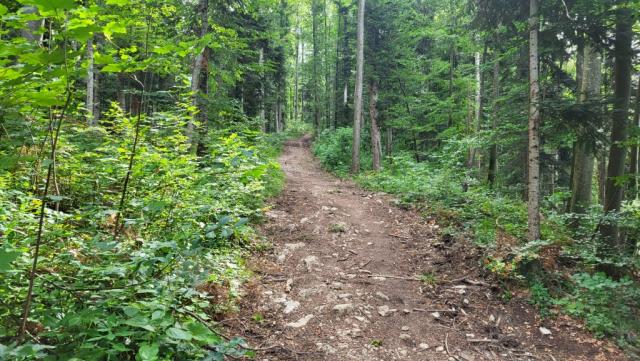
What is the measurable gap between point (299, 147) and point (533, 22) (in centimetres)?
2575

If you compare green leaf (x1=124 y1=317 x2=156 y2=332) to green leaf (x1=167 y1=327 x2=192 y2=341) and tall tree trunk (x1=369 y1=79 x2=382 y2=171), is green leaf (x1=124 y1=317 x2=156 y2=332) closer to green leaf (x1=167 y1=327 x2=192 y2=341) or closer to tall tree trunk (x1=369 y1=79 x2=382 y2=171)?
green leaf (x1=167 y1=327 x2=192 y2=341)

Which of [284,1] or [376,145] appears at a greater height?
[284,1]

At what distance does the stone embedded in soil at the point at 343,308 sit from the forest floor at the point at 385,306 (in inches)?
1.0

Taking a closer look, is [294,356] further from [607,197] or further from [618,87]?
[618,87]

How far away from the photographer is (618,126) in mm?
6367

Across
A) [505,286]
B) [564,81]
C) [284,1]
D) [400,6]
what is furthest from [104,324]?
[284,1]

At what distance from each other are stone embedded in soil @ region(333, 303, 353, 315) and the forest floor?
2 centimetres

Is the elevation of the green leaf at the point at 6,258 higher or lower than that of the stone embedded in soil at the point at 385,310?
higher

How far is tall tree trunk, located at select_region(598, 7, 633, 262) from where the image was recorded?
6.20m

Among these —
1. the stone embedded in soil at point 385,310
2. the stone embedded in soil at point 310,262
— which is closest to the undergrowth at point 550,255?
the stone embedded in soil at point 385,310

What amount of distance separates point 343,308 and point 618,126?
5843 millimetres

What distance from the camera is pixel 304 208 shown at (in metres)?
9.62

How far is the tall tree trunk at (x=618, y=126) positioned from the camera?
244 inches

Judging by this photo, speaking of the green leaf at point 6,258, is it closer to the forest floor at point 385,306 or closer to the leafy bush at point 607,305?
the forest floor at point 385,306
